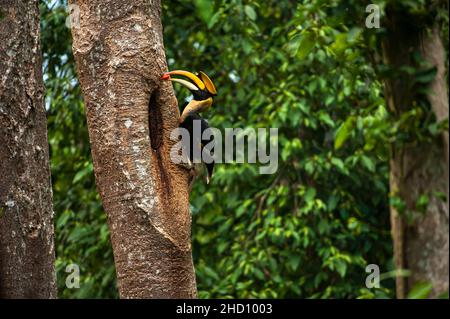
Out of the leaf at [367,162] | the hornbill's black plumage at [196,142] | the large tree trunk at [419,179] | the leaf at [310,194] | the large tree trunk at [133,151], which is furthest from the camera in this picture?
the leaf at [310,194]

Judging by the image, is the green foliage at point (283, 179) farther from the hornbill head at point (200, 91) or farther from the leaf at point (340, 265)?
the hornbill head at point (200, 91)

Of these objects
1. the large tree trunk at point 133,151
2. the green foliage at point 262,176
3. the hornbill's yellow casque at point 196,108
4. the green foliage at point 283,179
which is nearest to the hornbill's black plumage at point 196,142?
the hornbill's yellow casque at point 196,108

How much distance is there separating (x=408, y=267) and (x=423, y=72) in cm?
52

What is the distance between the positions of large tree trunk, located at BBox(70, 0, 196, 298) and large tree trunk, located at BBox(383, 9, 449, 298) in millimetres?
1216

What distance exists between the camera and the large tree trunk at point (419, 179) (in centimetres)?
211

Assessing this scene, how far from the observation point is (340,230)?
6941 millimetres

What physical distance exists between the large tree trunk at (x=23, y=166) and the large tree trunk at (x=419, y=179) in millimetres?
1644

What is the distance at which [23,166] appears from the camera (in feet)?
11.3

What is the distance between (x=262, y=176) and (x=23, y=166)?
3.82 m

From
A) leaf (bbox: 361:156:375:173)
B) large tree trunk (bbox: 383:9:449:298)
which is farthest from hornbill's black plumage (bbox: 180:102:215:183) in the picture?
leaf (bbox: 361:156:375:173)

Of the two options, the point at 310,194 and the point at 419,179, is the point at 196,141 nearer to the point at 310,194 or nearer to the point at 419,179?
the point at 419,179

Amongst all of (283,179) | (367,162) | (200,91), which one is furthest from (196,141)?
(283,179)

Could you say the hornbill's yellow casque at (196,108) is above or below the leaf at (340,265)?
above

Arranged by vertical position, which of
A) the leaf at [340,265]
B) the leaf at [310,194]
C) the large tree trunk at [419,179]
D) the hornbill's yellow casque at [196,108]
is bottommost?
the leaf at [340,265]
